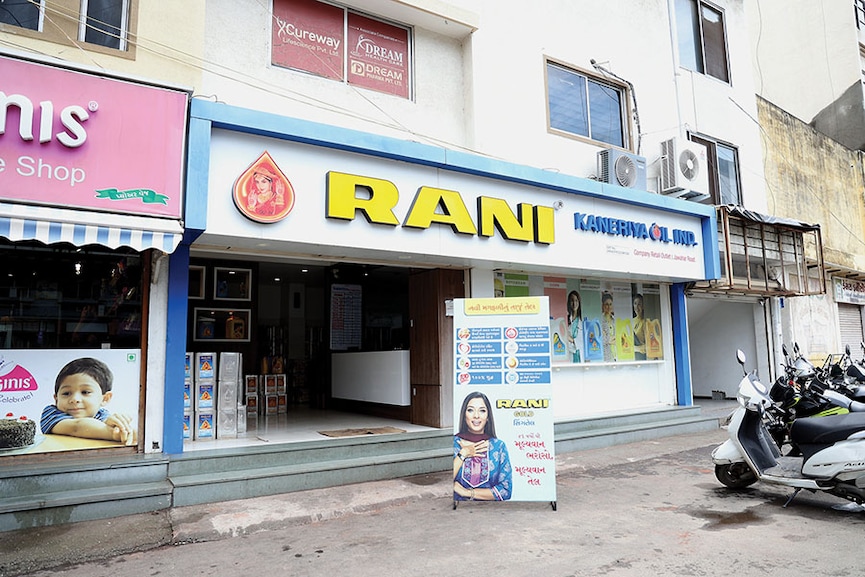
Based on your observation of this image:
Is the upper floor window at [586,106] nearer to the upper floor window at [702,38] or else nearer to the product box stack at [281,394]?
the upper floor window at [702,38]

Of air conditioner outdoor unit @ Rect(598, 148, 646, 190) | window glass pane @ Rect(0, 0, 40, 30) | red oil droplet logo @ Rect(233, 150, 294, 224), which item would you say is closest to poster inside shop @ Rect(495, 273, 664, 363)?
air conditioner outdoor unit @ Rect(598, 148, 646, 190)

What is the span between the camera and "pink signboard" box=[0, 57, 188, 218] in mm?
5078

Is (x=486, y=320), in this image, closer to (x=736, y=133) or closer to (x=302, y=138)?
(x=302, y=138)

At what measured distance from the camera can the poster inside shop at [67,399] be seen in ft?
18.7

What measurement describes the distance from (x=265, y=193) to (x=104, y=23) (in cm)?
257

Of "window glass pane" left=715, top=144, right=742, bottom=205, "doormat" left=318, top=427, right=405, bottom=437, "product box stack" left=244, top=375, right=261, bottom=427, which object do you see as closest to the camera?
"doormat" left=318, top=427, right=405, bottom=437

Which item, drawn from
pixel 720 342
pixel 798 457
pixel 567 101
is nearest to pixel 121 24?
pixel 567 101

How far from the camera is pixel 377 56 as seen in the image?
27.9 feet

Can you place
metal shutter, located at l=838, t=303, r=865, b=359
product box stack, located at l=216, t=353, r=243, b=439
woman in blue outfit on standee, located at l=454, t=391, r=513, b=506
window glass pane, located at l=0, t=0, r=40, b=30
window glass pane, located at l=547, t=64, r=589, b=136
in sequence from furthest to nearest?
metal shutter, located at l=838, t=303, r=865, b=359 < window glass pane, located at l=547, t=64, r=589, b=136 < product box stack, located at l=216, t=353, r=243, b=439 < window glass pane, located at l=0, t=0, r=40, b=30 < woman in blue outfit on standee, located at l=454, t=391, r=513, b=506

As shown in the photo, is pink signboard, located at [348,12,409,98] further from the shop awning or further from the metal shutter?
the metal shutter

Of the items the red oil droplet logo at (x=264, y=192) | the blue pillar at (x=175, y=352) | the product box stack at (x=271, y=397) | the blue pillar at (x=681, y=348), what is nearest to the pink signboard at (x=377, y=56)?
the red oil droplet logo at (x=264, y=192)

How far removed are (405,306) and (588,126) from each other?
476 centimetres

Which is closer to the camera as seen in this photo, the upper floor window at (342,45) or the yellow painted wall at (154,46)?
the yellow painted wall at (154,46)

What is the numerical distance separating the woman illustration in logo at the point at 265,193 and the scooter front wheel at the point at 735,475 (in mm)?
5581
